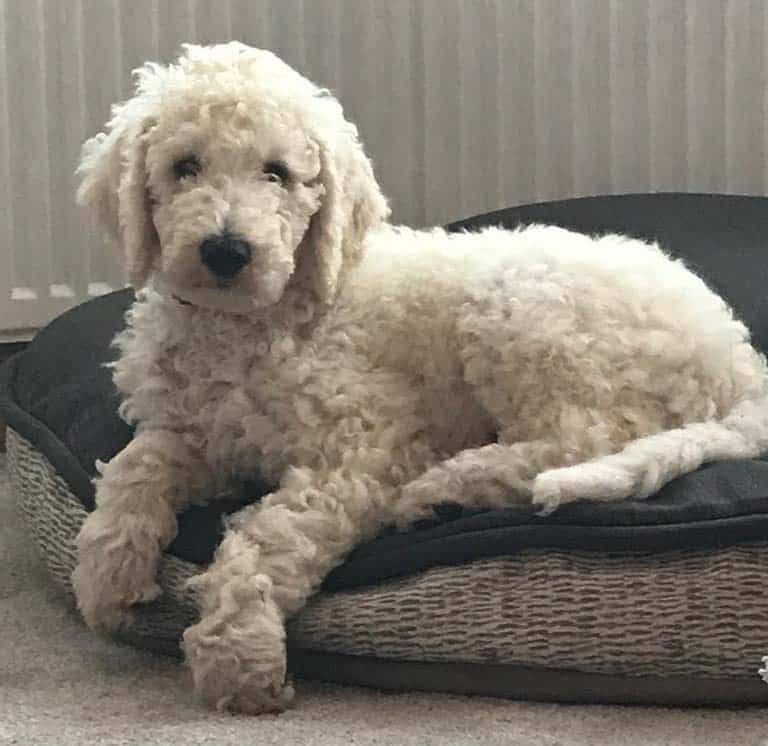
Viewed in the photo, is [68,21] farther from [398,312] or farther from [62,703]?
[62,703]

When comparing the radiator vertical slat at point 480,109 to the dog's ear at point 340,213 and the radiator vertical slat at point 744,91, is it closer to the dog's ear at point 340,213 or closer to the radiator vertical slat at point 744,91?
the radiator vertical slat at point 744,91

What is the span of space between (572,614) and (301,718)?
312 mm

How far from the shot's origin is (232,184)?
1790 millimetres

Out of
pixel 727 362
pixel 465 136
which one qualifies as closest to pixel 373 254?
pixel 727 362

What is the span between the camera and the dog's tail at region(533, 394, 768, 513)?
169 cm

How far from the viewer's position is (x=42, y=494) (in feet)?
7.22

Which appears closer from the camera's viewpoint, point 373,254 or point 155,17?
point 373,254

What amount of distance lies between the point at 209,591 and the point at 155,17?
1.62 metres

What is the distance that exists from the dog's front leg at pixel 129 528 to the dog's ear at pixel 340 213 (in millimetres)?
278

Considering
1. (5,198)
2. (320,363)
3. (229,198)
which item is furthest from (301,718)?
(5,198)

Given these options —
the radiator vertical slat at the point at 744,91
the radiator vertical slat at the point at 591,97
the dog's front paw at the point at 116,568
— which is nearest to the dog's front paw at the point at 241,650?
the dog's front paw at the point at 116,568

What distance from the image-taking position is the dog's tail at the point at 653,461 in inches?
66.5

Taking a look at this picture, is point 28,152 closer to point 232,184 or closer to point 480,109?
point 480,109

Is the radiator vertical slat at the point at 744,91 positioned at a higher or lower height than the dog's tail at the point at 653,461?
higher
